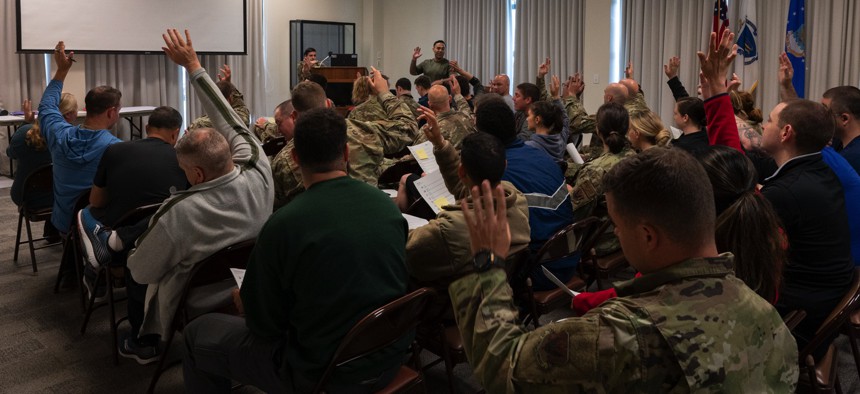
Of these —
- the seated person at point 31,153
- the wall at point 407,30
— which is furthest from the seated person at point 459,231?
the wall at point 407,30

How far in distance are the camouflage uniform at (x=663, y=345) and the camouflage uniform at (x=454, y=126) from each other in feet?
11.7

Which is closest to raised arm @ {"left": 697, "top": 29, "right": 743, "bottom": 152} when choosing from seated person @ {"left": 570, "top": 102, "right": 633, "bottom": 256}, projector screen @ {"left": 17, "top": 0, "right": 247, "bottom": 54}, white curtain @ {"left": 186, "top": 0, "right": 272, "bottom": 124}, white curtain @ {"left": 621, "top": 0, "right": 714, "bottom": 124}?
seated person @ {"left": 570, "top": 102, "right": 633, "bottom": 256}

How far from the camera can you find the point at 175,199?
2393 mm

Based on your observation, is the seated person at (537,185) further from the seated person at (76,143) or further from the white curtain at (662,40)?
the white curtain at (662,40)

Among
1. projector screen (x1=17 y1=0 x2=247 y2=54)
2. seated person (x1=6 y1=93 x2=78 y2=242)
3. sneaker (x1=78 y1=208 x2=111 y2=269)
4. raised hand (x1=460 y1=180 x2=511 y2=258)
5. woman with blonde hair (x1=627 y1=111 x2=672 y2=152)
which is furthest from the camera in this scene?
projector screen (x1=17 y1=0 x2=247 y2=54)

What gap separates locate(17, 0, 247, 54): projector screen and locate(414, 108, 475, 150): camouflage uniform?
616cm

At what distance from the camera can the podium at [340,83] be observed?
33.0ft

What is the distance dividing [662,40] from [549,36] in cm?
181

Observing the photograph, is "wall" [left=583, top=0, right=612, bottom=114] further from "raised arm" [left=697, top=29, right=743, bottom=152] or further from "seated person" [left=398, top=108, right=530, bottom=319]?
"seated person" [left=398, top=108, right=530, bottom=319]

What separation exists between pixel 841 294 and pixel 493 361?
164 centimetres

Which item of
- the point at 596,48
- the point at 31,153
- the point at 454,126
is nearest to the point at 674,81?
the point at 454,126

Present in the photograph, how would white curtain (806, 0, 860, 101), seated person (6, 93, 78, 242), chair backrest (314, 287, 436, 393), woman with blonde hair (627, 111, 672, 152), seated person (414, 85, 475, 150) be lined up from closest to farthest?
1. chair backrest (314, 287, 436, 393)
2. woman with blonde hair (627, 111, 672, 152)
3. seated person (6, 93, 78, 242)
4. seated person (414, 85, 475, 150)
5. white curtain (806, 0, 860, 101)

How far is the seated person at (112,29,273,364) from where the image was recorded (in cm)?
240

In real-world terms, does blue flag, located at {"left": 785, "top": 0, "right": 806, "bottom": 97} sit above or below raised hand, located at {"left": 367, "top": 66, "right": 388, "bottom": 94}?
above
